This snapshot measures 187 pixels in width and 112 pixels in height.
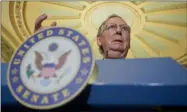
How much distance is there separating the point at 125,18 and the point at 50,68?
3.85 feet

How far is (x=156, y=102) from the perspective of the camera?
1011mm

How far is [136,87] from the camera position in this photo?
3.35 feet

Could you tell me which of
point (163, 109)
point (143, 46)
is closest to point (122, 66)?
point (163, 109)

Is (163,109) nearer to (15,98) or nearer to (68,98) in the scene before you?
(68,98)

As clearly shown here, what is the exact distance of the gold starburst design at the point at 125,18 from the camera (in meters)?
2.13

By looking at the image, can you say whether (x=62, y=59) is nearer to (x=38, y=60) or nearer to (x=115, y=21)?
(x=38, y=60)

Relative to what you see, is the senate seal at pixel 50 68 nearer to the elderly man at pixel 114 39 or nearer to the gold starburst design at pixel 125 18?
the elderly man at pixel 114 39

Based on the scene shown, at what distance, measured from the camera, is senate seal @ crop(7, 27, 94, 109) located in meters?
1.01

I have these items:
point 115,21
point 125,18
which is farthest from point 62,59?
point 125,18

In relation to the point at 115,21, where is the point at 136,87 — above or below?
below

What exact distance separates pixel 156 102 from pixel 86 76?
0.74ft

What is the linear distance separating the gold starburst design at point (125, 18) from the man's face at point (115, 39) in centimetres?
31

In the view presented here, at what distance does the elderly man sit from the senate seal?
22.1 inches

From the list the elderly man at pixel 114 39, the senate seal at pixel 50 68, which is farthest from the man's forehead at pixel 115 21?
the senate seal at pixel 50 68
